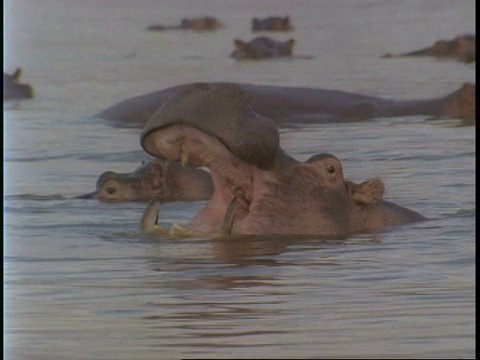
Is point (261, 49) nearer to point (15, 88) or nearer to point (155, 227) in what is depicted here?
point (155, 227)

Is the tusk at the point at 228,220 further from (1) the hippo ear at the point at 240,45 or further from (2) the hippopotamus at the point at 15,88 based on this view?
(2) the hippopotamus at the point at 15,88

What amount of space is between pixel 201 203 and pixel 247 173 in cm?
18

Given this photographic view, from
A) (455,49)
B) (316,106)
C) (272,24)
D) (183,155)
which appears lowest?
(183,155)

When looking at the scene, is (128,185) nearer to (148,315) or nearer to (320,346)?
(148,315)

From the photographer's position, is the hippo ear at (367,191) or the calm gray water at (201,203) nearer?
the calm gray water at (201,203)

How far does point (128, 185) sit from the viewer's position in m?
6.25

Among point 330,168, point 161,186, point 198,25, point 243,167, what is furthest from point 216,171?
point 198,25

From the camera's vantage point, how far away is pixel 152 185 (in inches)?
246

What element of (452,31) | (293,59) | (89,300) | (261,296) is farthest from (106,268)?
(452,31)

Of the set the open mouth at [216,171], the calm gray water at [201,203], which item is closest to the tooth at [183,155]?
the open mouth at [216,171]

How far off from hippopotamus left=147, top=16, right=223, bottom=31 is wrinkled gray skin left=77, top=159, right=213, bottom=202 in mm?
431

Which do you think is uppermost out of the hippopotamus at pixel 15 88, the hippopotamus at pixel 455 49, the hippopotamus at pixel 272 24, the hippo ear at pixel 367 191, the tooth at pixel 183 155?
the hippopotamus at pixel 272 24

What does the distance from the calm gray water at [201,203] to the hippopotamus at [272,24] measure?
2 centimetres

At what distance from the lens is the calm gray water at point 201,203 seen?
6047 millimetres
